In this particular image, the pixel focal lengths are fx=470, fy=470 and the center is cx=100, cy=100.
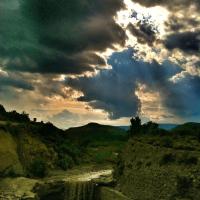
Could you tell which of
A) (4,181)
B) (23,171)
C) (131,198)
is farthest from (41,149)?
(131,198)

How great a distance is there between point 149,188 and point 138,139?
778 centimetres

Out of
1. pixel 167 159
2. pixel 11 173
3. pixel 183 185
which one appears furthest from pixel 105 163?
pixel 183 185

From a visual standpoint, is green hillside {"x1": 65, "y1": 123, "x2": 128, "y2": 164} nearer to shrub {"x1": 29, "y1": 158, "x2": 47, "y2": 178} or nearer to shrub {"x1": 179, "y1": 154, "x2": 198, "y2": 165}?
shrub {"x1": 29, "y1": 158, "x2": 47, "y2": 178}

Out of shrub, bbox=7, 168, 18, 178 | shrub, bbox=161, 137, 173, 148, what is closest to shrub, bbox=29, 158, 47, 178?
shrub, bbox=7, 168, 18, 178

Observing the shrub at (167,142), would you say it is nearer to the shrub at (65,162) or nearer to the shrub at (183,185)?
the shrub at (183,185)

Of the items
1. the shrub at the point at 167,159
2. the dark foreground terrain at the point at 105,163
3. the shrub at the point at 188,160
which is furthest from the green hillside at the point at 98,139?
the shrub at the point at 188,160

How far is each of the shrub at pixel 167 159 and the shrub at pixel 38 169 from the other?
1053 inches

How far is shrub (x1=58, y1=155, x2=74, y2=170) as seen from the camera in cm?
6634

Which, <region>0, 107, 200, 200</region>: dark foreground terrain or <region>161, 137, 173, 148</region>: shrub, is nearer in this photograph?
<region>0, 107, 200, 200</region>: dark foreground terrain

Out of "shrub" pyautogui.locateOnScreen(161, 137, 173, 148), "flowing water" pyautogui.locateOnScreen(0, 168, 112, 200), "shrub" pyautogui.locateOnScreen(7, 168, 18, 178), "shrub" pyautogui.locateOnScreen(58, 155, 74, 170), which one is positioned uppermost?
"shrub" pyautogui.locateOnScreen(161, 137, 173, 148)

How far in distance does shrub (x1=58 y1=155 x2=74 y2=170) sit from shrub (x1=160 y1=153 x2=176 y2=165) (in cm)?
3367

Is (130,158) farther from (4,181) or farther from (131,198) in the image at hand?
(4,181)

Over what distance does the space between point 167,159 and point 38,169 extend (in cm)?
2814

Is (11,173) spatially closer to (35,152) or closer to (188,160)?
(35,152)
